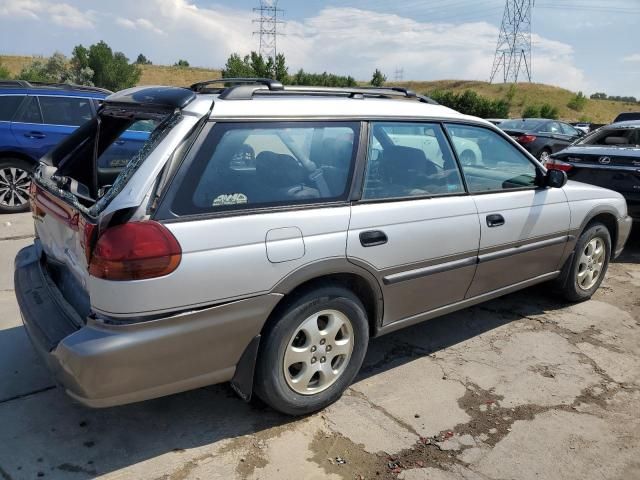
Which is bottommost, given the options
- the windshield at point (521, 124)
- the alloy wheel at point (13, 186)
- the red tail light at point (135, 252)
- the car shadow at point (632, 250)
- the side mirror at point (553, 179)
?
the car shadow at point (632, 250)

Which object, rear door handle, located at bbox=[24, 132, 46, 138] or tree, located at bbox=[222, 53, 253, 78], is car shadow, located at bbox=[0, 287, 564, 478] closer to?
rear door handle, located at bbox=[24, 132, 46, 138]

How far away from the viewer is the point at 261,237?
2631mm

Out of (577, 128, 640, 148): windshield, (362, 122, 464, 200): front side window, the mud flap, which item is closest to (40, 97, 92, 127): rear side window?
(362, 122, 464, 200): front side window

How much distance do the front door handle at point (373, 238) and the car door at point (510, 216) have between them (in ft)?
3.09

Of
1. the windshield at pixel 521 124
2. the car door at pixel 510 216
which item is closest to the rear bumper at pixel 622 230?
the car door at pixel 510 216

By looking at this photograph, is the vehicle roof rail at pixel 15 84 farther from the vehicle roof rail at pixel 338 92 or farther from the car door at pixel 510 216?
the car door at pixel 510 216

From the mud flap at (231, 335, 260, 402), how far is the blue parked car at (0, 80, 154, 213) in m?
6.23

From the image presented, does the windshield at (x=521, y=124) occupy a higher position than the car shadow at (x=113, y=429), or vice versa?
the windshield at (x=521, y=124)

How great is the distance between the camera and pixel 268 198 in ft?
9.06

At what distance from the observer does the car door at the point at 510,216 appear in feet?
12.5

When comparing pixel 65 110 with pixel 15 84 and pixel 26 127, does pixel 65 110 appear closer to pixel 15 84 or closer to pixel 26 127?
pixel 26 127

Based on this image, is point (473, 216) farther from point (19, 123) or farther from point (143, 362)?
point (19, 123)

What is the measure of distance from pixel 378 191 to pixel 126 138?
2.06 metres

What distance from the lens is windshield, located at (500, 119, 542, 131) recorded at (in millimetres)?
16895
